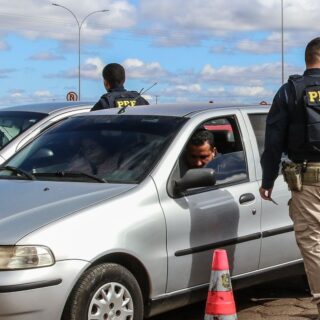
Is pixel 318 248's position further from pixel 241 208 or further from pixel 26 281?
pixel 26 281

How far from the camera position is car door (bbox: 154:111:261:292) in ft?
15.3

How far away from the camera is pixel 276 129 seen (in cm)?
483

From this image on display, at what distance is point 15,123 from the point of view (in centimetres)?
747

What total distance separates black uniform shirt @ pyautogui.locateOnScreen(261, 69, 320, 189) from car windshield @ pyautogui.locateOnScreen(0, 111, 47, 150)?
10.3 feet

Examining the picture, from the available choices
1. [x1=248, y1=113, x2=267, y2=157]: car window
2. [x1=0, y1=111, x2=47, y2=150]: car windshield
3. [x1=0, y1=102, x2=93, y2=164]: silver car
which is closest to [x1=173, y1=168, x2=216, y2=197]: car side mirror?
[x1=248, y1=113, x2=267, y2=157]: car window

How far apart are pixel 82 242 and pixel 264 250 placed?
1.75 meters

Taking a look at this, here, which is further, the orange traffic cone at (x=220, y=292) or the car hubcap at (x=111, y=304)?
the orange traffic cone at (x=220, y=292)

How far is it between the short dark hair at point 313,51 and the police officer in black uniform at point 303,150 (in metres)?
0.02

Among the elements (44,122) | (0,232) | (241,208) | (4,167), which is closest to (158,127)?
(241,208)

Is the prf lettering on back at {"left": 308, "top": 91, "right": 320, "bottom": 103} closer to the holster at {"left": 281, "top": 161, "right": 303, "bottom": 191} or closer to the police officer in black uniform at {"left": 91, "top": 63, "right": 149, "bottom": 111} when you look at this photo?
the holster at {"left": 281, "top": 161, "right": 303, "bottom": 191}

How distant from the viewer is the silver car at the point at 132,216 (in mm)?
3977

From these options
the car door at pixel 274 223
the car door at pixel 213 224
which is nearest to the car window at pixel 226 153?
the car door at pixel 213 224

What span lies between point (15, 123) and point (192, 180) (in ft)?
10.7

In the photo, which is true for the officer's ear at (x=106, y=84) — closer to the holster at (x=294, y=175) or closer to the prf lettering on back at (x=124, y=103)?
the prf lettering on back at (x=124, y=103)
